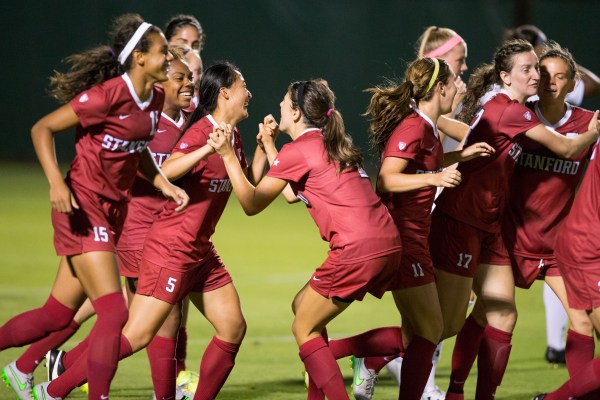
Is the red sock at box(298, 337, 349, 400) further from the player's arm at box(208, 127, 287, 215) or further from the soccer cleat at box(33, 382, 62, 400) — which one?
the soccer cleat at box(33, 382, 62, 400)

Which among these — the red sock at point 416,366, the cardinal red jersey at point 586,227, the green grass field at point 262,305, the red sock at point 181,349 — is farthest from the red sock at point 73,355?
the cardinal red jersey at point 586,227

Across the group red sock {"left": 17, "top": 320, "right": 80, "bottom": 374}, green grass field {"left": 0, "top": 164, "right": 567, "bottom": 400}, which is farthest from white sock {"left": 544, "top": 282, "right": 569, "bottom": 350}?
red sock {"left": 17, "top": 320, "right": 80, "bottom": 374}

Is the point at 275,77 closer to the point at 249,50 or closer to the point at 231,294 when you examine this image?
the point at 249,50

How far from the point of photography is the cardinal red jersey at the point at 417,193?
5148 mm

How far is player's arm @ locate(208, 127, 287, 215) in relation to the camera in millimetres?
4973

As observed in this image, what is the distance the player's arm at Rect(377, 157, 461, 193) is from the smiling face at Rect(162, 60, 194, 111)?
1.33 m

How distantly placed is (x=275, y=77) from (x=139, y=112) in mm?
13017

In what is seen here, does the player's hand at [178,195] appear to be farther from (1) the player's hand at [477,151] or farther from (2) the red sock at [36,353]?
(1) the player's hand at [477,151]

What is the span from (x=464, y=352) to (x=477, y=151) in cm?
117

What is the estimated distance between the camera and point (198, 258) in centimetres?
528

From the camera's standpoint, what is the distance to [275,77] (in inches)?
704

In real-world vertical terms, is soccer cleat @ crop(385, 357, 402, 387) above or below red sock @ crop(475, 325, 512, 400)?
below

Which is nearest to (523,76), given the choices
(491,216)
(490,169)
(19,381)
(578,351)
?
(490,169)

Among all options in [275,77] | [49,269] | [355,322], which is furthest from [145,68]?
[275,77]
